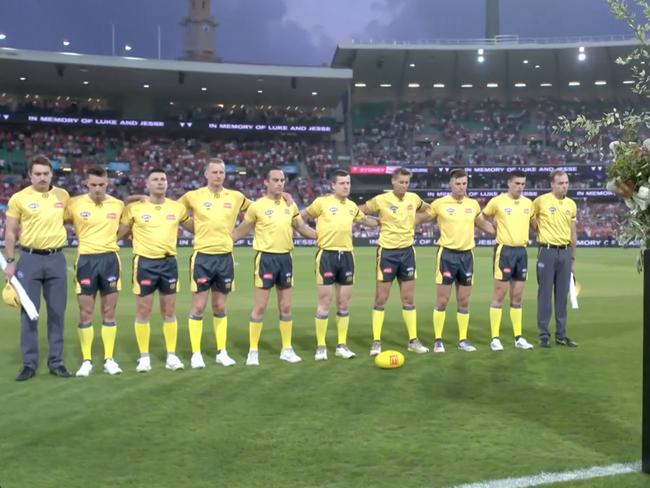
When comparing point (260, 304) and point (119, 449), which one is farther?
point (260, 304)

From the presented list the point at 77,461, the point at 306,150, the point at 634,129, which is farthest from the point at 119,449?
the point at 306,150

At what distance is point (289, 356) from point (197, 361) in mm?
1121

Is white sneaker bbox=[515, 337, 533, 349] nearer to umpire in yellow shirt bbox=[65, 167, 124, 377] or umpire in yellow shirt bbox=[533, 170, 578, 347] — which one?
umpire in yellow shirt bbox=[533, 170, 578, 347]

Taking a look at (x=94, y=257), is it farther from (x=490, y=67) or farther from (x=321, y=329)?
(x=490, y=67)

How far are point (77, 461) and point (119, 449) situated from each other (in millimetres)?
324

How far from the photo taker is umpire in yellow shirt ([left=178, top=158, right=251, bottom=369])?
7.88 meters

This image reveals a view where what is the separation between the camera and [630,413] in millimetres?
5676

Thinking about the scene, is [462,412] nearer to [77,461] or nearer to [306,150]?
[77,461]

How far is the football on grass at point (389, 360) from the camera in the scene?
24.8 ft

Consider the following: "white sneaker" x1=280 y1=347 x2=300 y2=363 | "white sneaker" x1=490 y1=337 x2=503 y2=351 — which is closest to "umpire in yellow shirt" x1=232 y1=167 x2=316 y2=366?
"white sneaker" x1=280 y1=347 x2=300 y2=363

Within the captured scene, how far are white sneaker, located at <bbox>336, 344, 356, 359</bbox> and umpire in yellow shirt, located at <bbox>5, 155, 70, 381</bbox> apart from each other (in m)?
3.19

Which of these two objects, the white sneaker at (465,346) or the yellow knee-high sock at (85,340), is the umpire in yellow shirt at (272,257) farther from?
the white sneaker at (465,346)

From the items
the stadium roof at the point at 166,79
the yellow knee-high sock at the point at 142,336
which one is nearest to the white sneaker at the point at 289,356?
the yellow knee-high sock at the point at 142,336

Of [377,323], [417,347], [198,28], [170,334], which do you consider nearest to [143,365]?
[170,334]
